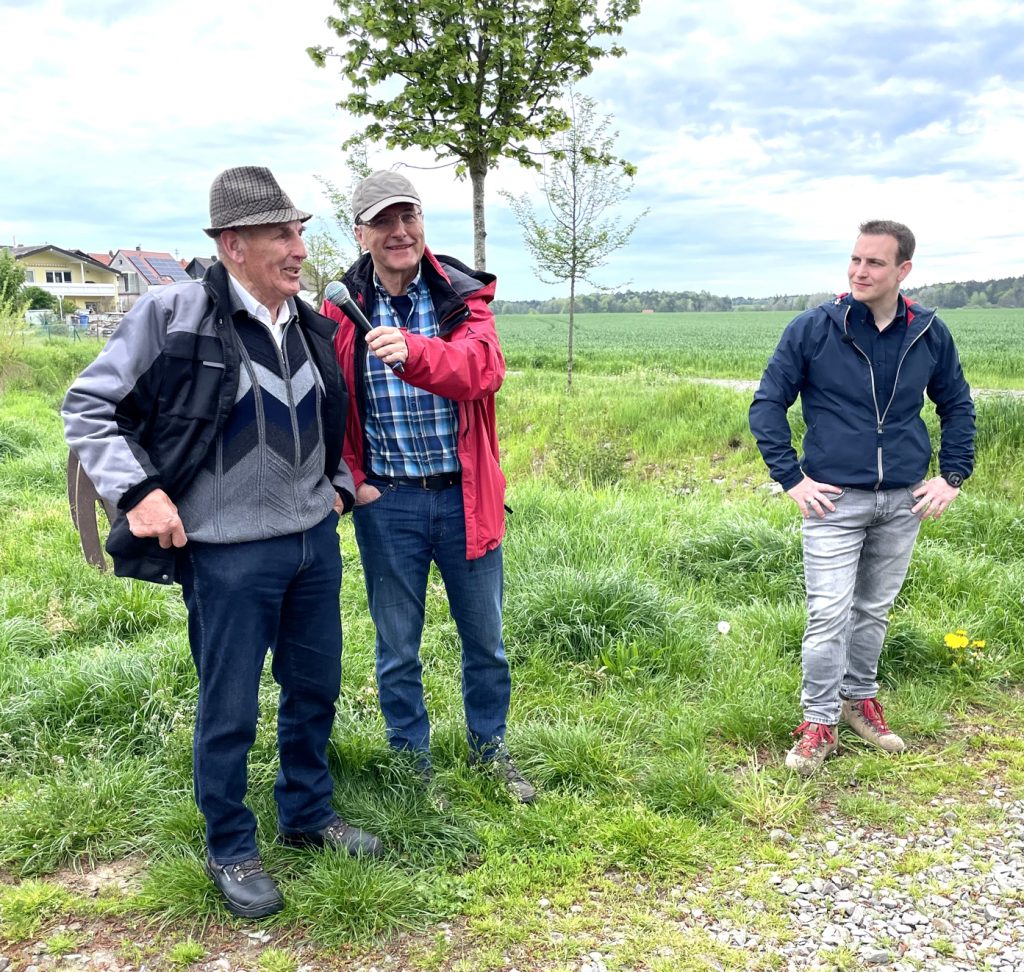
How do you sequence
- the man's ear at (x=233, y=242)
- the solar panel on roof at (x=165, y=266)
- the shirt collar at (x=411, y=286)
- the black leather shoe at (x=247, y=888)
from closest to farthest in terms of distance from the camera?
1. the man's ear at (x=233, y=242)
2. the black leather shoe at (x=247, y=888)
3. the shirt collar at (x=411, y=286)
4. the solar panel on roof at (x=165, y=266)

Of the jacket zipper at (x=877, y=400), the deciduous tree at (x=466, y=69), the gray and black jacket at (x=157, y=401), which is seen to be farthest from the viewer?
the deciduous tree at (x=466, y=69)

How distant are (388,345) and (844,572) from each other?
7.53ft

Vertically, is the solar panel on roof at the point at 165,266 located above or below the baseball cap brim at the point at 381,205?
above

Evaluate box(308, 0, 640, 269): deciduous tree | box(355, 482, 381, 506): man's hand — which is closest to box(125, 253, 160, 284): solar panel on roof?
box(308, 0, 640, 269): deciduous tree

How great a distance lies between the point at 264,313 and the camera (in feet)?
8.98

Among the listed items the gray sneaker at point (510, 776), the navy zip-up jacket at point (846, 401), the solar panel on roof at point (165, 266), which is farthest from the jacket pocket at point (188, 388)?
the solar panel on roof at point (165, 266)

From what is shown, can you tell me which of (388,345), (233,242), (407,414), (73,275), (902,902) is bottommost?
(902,902)

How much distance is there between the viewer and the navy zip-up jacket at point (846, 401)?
11.8ft

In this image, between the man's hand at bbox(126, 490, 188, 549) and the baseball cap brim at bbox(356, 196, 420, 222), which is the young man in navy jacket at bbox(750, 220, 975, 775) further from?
the man's hand at bbox(126, 490, 188, 549)

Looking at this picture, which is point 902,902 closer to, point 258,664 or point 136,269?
point 258,664

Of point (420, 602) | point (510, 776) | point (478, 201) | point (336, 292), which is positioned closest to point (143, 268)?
point (478, 201)

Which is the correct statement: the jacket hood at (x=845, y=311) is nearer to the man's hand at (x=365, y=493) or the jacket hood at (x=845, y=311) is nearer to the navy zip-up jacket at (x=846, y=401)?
the navy zip-up jacket at (x=846, y=401)

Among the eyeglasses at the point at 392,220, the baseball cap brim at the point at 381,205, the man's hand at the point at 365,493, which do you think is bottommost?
the man's hand at the point at 365,493

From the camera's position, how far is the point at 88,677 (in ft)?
13.4
